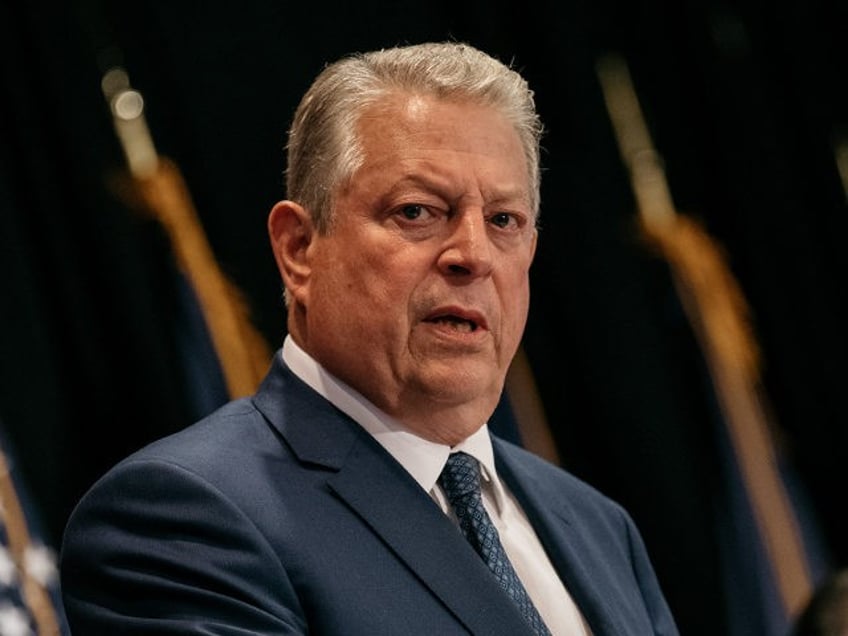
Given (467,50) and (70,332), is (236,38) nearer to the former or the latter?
(70,332)

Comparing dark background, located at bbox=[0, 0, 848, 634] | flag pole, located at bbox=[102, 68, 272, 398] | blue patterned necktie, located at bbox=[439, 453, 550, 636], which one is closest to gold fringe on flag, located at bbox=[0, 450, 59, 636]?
dark background, located at bbox=[0, 0, 848, 634]

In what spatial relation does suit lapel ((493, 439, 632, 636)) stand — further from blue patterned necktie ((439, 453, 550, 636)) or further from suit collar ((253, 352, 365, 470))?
suit collar ((253, 352, 365, 470))

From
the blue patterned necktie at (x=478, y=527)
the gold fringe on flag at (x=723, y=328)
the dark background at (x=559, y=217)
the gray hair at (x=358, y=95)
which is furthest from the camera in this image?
the gold fringe on flag at (x=723, y=328)

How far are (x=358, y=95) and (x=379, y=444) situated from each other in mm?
444

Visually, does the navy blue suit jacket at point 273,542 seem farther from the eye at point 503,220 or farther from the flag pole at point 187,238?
the flag pole at point 187,238

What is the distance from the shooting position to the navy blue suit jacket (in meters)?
1.71

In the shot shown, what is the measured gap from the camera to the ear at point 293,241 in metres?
2.06

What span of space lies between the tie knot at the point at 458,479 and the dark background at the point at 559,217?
48.9 inches

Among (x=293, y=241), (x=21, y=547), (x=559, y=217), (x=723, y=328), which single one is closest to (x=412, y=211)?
(x=293, y=241)

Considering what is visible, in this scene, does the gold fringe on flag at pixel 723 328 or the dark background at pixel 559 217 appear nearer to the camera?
the dark background at pixel 559 217

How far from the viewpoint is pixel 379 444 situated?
6.39 feet

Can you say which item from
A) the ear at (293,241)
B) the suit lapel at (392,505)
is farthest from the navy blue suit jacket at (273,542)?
the ear at (293,241)

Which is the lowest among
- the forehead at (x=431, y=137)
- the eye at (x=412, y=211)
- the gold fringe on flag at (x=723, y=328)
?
the gold fringe on flag at (x=723, y=328)

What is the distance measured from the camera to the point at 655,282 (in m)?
3.89
